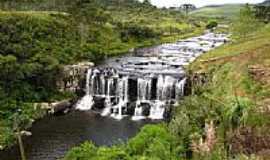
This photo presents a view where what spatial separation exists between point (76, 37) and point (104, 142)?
51.3 metres

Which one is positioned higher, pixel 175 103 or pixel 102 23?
pixel 102 23

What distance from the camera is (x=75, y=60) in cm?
9531

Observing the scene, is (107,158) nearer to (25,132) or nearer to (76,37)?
(25,132)

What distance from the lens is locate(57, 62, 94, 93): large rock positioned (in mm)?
84625

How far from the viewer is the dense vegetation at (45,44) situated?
76.2 metres

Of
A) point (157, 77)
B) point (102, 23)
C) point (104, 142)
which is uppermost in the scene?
point (102, 23)

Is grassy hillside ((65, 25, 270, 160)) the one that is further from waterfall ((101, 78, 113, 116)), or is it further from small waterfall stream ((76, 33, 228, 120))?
waterfall ((101, 78, 113, 116))

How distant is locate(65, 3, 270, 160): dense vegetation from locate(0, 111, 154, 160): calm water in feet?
36.3

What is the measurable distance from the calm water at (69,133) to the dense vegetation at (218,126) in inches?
435

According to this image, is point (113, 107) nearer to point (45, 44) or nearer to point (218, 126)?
point (45, 44)

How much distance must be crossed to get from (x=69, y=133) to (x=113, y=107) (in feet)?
46.1

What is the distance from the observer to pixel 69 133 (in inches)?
2613

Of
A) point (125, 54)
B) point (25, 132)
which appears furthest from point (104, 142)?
point (125, 54)

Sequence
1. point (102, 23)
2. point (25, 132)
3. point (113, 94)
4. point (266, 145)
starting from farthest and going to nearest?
point (102, 23) → point (113, 94) → point (25, 132) → point (266, 145)
